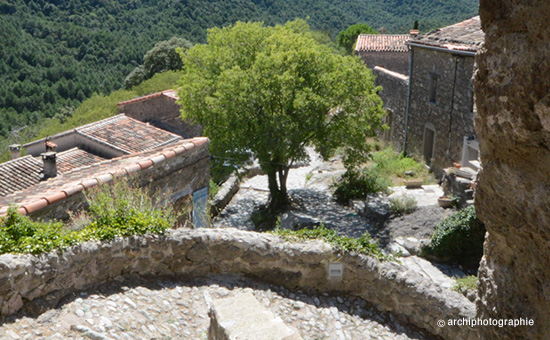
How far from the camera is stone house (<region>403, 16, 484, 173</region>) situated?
15.9 metres

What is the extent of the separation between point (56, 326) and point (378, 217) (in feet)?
37.1

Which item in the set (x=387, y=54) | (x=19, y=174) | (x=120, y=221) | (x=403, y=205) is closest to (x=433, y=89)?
(x=403, y=205)

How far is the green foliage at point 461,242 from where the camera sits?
10.8 metres

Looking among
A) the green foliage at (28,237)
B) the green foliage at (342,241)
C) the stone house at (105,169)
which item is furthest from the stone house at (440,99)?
the green foliage at (28,237)

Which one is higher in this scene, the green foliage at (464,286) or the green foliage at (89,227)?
the green foliage at (89,227)

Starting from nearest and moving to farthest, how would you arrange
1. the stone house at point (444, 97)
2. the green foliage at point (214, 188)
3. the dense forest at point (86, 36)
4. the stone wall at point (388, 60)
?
1. the stone house at point (444, 97)
2. the green foliage at point (214, 188)
3. the stone wall at point (388, 60)
4. the dense forest at point (86, 36)

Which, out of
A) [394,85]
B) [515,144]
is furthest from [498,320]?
[394,85]

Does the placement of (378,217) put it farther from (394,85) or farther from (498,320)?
(498,320)

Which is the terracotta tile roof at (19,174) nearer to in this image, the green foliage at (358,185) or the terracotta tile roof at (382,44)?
the green foliage at (358,185)

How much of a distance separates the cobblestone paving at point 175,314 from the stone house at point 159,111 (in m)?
17.6

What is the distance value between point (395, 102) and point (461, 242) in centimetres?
1154

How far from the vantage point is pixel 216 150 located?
16125 mm

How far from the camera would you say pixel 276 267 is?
6.46 metres

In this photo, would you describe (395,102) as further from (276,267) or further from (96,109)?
(96,109)
